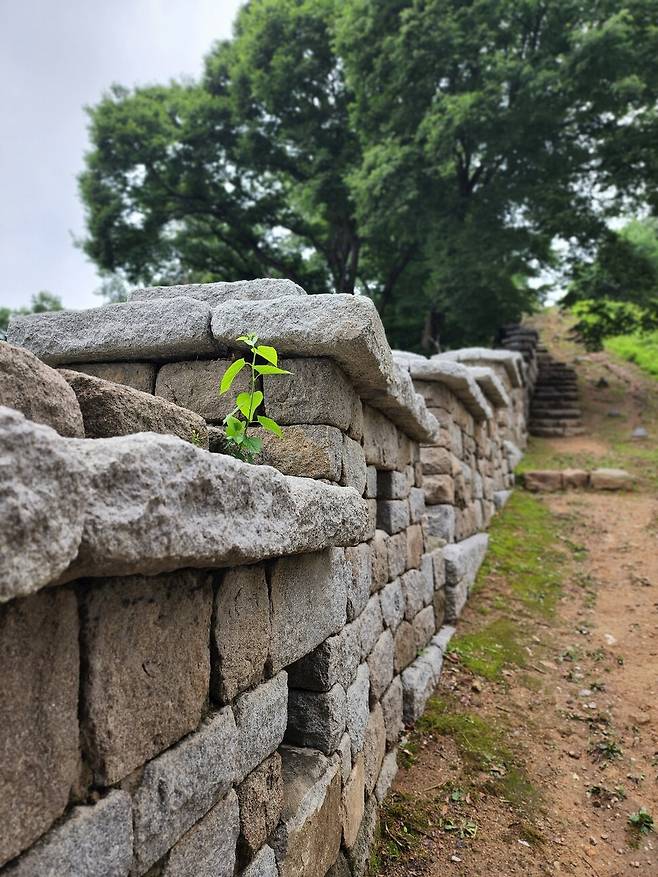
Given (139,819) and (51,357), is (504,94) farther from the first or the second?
(139,819)

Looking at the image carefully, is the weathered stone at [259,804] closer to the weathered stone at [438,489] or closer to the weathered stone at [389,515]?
the weathered stone at [389,515]

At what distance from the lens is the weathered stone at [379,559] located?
322 cm

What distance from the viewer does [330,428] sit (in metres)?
2.50

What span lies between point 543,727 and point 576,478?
672cm

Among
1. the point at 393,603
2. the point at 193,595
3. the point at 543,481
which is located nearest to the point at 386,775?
the point at 393,603

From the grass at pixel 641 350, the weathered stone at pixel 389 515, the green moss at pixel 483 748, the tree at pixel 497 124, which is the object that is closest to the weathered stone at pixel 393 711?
the green moss at pixel 483 748

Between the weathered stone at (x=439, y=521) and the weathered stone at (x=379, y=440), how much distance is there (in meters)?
1.95

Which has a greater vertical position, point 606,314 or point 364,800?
point 606,314

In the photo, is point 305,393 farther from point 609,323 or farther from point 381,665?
→ point 609,323

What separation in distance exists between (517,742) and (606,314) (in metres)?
15.2

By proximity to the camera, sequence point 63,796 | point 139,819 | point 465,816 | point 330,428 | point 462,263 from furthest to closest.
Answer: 1. point 462,263
2. point 465,816
3. point 330,428
4. point 139,819
5. point 63,796

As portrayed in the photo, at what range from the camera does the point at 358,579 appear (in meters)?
2.83

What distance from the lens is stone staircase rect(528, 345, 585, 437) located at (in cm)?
1452

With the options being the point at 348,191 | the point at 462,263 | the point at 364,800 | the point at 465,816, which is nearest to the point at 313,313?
the point at 364,800
